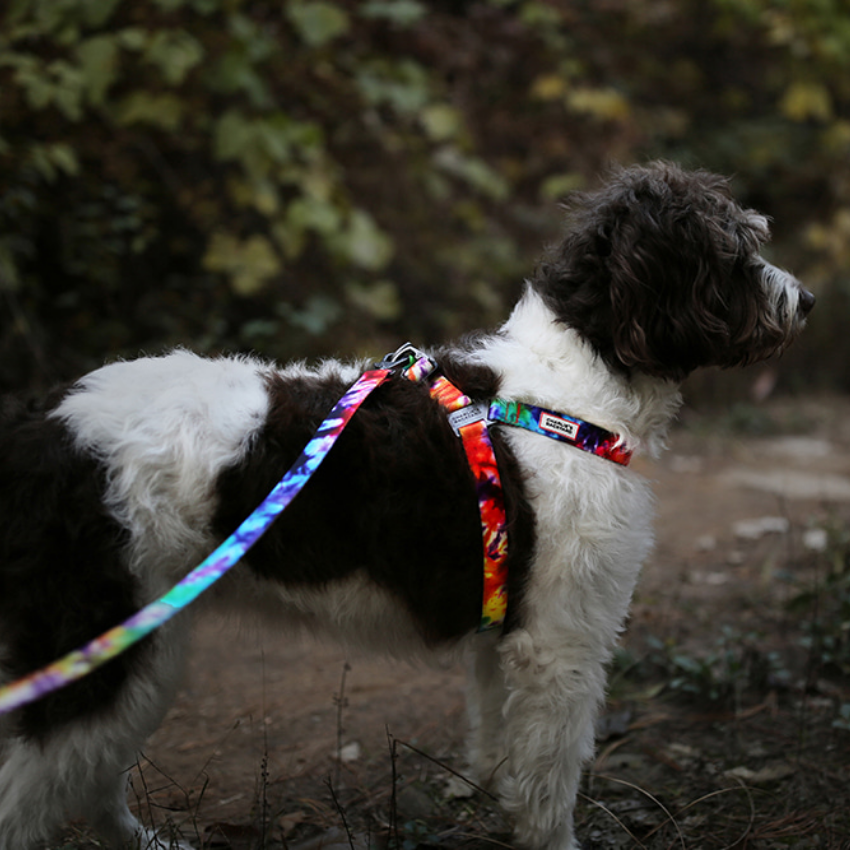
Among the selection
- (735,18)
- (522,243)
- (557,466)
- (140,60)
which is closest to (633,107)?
(735,18)

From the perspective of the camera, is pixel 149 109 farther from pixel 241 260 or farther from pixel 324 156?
pixel 324 156

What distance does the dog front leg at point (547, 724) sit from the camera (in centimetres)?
212

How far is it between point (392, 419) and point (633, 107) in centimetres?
714

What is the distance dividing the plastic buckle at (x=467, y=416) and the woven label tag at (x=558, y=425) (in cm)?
15

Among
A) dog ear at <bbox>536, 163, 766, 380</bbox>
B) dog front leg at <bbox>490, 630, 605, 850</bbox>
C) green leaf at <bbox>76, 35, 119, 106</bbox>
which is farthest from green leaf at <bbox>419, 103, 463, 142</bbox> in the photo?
dog front leg at <bbox>490, 630, 605, 850</bbox>

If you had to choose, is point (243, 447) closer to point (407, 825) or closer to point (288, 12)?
point (407, 825)

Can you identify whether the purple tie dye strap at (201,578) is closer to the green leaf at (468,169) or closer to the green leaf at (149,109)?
the green leaf at (149,109)

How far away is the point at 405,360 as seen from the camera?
2.21 meters

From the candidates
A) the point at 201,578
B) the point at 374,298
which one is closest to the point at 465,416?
the point at 201,578

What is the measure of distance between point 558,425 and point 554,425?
12 mm

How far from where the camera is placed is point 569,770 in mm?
2174

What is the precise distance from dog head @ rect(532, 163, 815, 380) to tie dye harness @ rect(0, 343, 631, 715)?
26cm

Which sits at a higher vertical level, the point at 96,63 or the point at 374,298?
the point at 96,63

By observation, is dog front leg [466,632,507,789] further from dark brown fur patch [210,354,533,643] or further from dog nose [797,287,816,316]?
dog nose [797,287,816,316]
